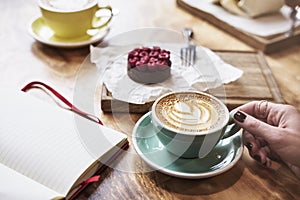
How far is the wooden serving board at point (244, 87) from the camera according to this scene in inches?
35.2

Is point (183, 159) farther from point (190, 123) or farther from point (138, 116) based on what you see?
point (138, 116)

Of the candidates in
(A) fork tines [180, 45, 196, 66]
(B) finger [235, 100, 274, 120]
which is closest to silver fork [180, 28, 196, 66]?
(A) fork tines [180, 45, 196, 66]

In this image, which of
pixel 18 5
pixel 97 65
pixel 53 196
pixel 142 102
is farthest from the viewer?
pixel 18 5

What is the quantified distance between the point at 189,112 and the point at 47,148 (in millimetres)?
249

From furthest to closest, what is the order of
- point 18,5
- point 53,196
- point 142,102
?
point 18,5 → point 142,102 → point 53,196

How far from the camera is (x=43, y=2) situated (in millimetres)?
1103

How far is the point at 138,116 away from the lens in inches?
34.9

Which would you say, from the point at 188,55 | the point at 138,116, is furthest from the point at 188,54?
the point at 138,116

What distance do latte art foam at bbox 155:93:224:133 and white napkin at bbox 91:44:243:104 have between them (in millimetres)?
109

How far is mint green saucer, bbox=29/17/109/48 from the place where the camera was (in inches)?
43.2

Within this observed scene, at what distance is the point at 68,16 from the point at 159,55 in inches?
10.0

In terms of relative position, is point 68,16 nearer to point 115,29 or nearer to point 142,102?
point 115,29

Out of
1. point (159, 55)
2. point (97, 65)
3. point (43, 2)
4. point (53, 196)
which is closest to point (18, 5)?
point (43, 2)

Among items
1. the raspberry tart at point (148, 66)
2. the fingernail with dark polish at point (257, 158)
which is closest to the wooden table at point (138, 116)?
the fingernail with dark polish at point (257, 158)
